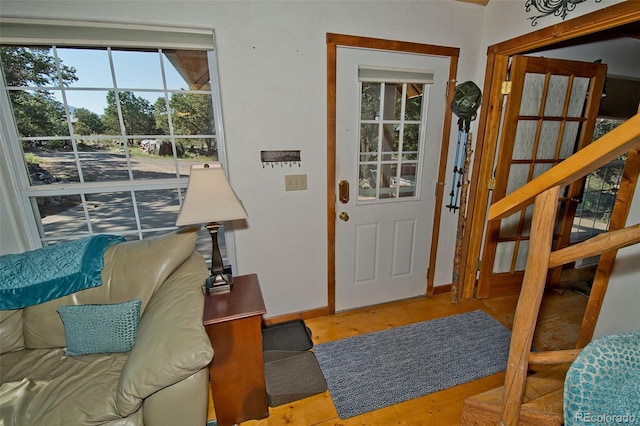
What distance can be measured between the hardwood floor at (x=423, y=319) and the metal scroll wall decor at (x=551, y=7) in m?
2.15

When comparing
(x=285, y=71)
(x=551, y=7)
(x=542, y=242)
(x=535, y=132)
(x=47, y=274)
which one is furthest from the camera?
(x=535, y=132)

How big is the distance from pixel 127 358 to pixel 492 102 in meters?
2.85

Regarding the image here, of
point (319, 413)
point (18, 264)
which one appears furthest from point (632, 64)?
point (18, 264)

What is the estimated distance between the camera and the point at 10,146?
63.8 inches

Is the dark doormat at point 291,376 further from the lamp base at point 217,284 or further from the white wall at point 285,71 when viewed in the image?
the lamp base at point 217,284

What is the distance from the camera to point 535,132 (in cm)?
227

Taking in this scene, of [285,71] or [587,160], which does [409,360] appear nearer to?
[587,160]

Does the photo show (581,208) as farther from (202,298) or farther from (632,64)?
(202,298)

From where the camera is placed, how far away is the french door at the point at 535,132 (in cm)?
216

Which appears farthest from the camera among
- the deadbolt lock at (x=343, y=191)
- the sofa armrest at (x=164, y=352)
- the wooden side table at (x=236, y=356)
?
the deadbolt lock at (x=343, y=191)

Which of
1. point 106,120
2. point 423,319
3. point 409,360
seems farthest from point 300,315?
point 106,120

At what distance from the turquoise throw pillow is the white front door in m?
1.44

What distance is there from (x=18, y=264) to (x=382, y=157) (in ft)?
7.53

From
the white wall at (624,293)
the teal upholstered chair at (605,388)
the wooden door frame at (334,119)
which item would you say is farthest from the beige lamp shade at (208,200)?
the white wall at (624,293)
